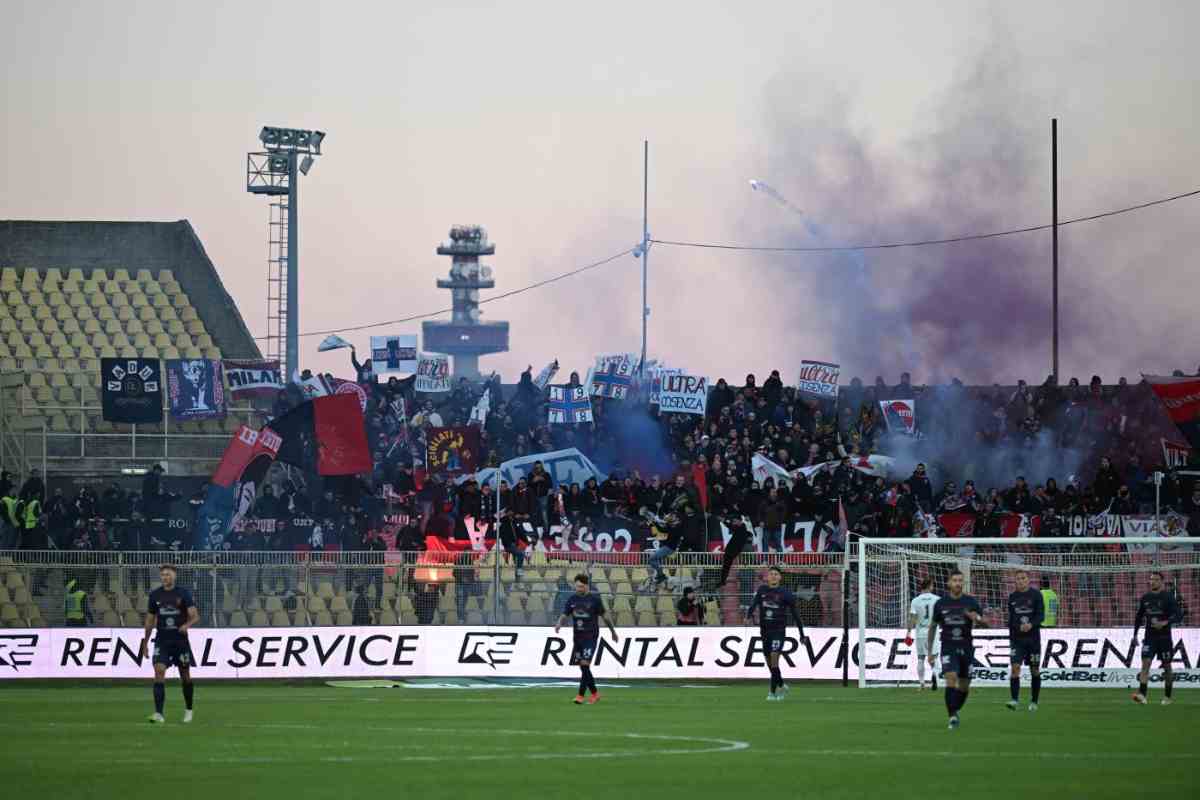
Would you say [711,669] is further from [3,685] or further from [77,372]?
[77,372]

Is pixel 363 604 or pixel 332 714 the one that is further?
pixel 363 604

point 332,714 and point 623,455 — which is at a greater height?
point 623,455

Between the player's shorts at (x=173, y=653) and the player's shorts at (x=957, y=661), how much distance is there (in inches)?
355

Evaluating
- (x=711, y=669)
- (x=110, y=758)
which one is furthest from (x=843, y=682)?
(x=110, y=758)

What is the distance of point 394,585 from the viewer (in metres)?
34.7

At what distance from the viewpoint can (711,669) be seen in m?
35.0

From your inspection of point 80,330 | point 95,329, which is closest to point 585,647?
point 95,329

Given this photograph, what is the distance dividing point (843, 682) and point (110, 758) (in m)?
18.1

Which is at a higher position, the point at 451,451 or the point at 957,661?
the point at 451,451

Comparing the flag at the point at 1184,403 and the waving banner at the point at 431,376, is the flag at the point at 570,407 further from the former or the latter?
the flag at the point at 1184,403

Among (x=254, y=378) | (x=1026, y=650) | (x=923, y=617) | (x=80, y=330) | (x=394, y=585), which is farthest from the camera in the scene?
(x=80, y=330)

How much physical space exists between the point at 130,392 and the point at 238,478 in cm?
506

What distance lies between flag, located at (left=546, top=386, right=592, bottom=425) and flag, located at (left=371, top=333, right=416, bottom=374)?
529cm

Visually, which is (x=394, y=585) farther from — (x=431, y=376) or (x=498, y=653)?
(x=431, y=376)
